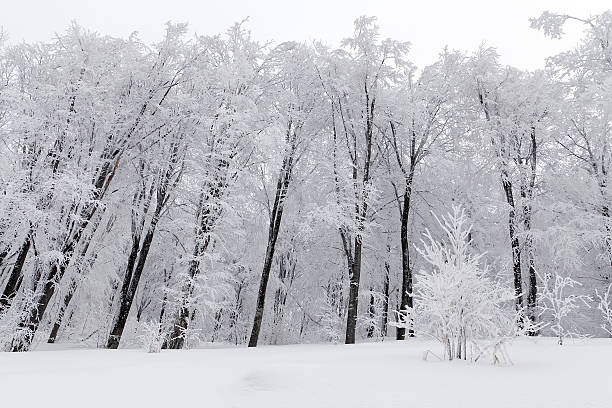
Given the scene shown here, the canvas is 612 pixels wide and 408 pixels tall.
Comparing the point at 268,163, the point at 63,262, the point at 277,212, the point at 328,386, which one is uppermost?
the point at 268,163

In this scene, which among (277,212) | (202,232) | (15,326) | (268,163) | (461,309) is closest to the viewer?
(461,309)

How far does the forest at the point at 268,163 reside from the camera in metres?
10.4

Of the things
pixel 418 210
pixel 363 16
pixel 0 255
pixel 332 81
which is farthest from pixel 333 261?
pixel 0 255

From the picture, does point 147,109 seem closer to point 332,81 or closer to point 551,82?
point 332,81

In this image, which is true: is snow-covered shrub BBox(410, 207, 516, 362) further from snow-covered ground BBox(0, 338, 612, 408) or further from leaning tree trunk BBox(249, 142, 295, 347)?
leaning tree trunk BBox(249, 142, 295, 347)

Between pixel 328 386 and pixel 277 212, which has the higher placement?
pixel 277 212

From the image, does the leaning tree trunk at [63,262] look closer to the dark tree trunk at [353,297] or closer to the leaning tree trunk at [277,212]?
the leaning tree trunk at [277,212]

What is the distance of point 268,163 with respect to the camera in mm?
13281

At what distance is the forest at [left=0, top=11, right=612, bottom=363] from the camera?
34.2ft

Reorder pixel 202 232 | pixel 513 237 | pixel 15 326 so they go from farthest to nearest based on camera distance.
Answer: pixel 513 237
pixel 202 232
pixel 15 326

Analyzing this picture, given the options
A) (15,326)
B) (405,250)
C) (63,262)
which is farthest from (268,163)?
(15,326)

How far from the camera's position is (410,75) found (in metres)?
16.1

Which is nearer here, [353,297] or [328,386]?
[328,386]

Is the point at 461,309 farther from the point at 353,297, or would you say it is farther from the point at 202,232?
the point at 353,297
